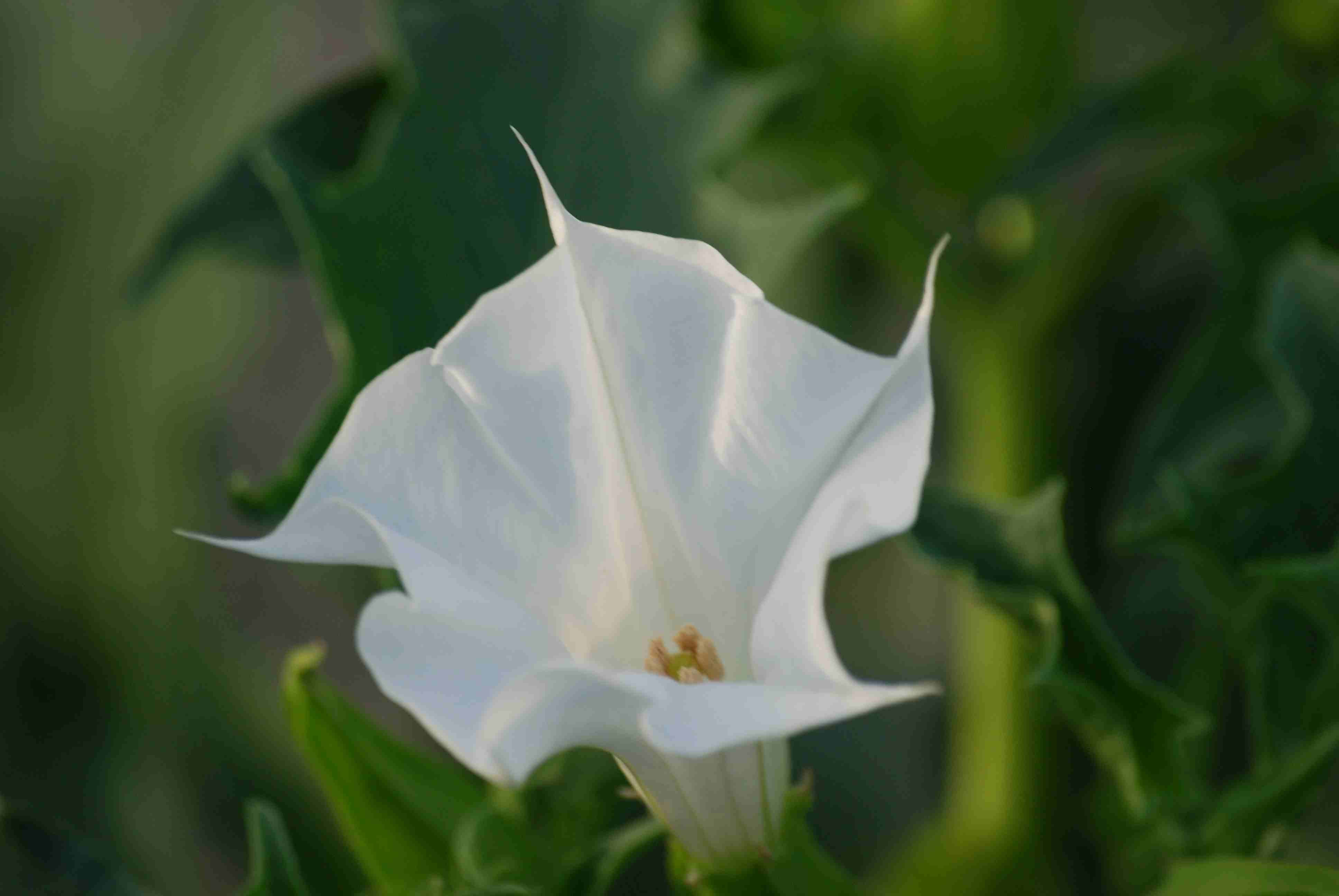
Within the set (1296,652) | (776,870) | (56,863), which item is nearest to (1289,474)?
(1296,652)

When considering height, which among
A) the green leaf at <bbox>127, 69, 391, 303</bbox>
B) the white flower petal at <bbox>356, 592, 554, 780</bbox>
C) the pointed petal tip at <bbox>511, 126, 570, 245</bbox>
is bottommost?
the white flower petal at <bbox>356, 592, 554, 780</bbox>

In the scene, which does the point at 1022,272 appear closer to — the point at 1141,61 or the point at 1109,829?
the point at 1109,829

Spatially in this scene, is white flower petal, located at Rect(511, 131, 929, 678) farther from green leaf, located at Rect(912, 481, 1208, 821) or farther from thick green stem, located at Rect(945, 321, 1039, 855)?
thick green stem, located at Rect(945, 321, 1039, 855)

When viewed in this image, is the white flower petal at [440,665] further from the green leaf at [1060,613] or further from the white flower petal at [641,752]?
the green leaf at [1060,613]

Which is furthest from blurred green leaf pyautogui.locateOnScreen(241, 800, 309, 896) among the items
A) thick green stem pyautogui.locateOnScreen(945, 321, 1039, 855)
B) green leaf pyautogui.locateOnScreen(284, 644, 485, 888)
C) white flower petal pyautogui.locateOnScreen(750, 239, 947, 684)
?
thick green stem pyautogui.locateOnScreen(945, 321, 1039, 855)

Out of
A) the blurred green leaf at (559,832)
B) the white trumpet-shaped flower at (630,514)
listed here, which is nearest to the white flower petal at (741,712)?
the white trumpet-shaped flower at (630,514)

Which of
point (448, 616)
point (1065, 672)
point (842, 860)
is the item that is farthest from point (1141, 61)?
point (448, 616)

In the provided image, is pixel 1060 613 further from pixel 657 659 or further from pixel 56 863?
pixel 56 863
